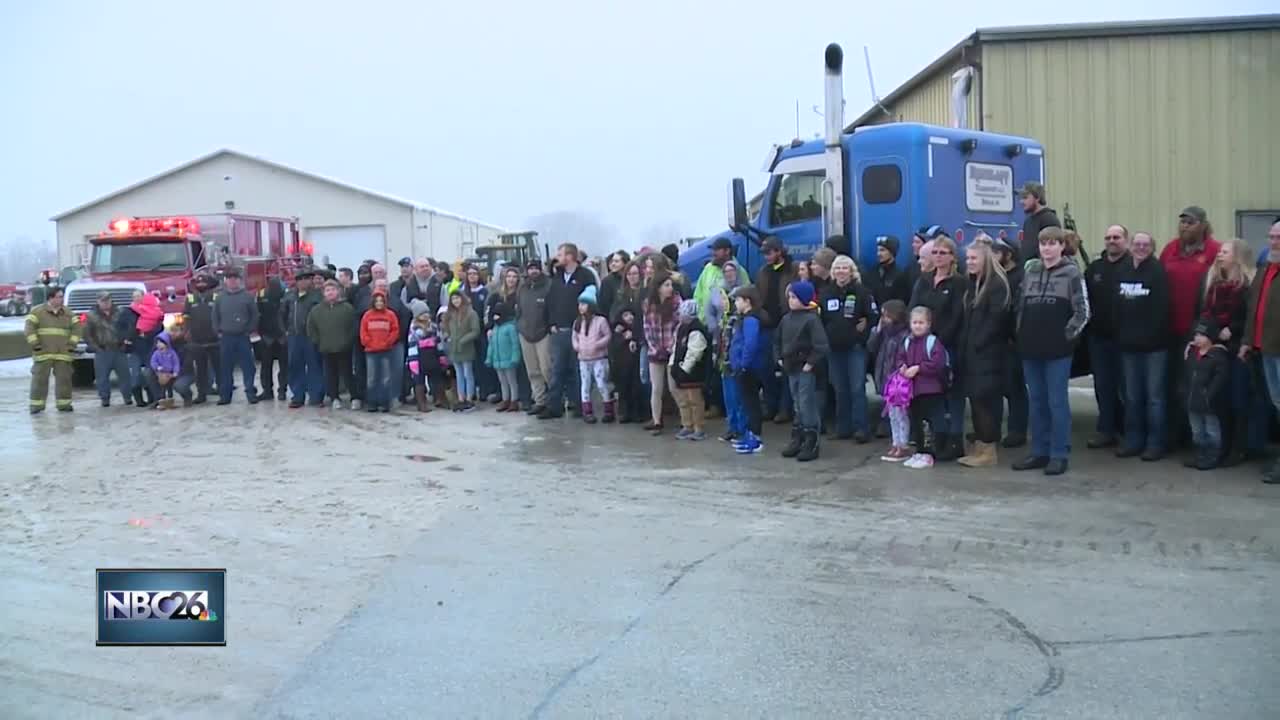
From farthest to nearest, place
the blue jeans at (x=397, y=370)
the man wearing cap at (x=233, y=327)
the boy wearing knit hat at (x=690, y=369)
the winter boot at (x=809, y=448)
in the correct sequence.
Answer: the man wearing cap at (x=233, y=327)
the blue jeans at (x=397, y=370)
the boy wearing knit hat at (x=690, y=369)
the winter boot at (x=809, y=448)

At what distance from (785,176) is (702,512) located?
6330 mm

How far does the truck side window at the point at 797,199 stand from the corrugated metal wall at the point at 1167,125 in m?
7.34

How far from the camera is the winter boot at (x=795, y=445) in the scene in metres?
10.8

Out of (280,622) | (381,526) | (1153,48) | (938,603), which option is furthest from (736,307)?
(1153,48)

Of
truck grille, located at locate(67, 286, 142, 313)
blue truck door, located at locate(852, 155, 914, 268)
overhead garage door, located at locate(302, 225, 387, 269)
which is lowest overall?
truck grille, located at locate(67, 286, 142, 313)

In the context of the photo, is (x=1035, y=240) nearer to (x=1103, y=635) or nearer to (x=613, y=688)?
(x=1103, y=635)

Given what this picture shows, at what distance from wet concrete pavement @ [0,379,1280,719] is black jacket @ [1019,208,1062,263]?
6.85 ft

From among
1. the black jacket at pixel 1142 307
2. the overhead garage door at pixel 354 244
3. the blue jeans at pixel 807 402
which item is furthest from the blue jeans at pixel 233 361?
the overhead garage door at pixel 354 244

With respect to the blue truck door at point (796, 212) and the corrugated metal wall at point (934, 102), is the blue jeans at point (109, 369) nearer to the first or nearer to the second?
the blue truck door at point (796, 212)

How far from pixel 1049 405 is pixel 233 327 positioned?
35.0 ft

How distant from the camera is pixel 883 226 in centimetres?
1276

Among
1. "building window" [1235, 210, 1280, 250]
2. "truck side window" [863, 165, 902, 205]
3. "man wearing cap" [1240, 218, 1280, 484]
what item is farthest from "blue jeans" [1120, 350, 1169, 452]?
"building window" [1235, 210, 1280, 250]

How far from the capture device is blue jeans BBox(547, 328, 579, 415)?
44.8ft

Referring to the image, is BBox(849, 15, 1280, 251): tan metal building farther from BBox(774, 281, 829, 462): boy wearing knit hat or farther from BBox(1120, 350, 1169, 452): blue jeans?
BBox(774, 281, 829, 462): boy wearing knit hat
